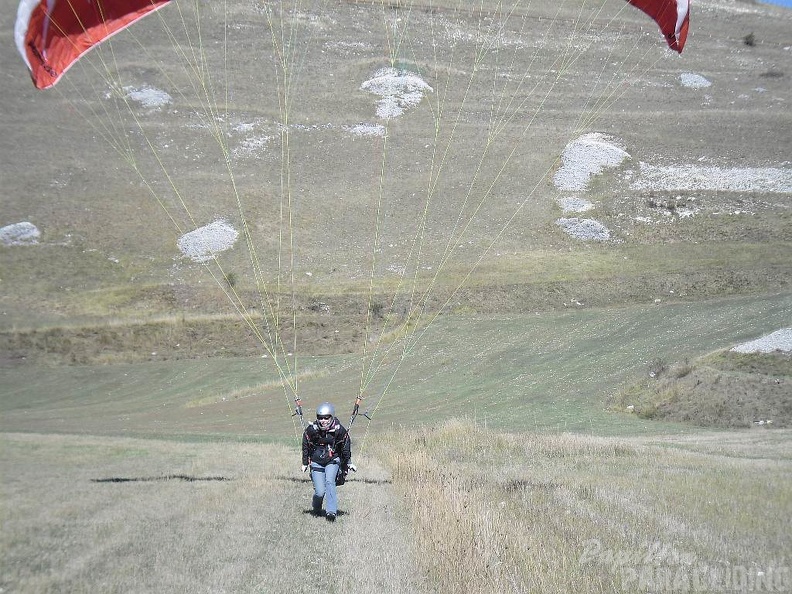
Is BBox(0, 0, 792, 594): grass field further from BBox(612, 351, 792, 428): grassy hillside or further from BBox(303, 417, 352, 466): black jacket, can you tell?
BBox(303, 417, 352, 466): black jacket

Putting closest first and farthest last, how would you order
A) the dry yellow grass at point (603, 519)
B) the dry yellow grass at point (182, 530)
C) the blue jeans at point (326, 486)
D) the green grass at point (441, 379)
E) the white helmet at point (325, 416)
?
the dry yellow grass at point (182, 530) < the dry yellow grass at point (603, 519) < the blue jeans at point (326, 486) < the white helmet at point (325, 416) < the green grass at point (441, 379)

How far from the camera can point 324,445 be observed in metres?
10.2

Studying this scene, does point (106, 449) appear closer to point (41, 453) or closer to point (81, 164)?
point (41, 453)

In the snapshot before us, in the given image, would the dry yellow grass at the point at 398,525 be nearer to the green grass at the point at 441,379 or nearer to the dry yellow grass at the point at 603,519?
the dry yellow grass at the point at 603,519

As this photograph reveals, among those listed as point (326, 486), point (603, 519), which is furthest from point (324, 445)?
point (603, 519)

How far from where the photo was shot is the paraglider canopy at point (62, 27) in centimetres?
1354

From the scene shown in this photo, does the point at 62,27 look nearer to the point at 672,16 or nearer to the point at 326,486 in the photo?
the point at 326,486

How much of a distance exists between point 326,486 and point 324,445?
2.28 feet

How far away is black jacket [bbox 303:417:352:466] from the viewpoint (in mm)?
10148

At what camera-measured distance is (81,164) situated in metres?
44.9

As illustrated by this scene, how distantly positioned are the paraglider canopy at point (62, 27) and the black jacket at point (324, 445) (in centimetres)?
783

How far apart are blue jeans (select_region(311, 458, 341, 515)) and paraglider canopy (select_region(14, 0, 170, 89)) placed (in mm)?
8281

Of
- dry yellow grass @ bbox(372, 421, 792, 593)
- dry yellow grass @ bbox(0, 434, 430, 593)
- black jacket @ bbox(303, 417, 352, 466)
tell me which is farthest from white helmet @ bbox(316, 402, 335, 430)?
dry yellow grass @ bbox(372, 421, 792, 593)

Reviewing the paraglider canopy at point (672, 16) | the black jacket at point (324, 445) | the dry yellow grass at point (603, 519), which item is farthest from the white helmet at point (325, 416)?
the paraglider canopy at point (672, 16)
